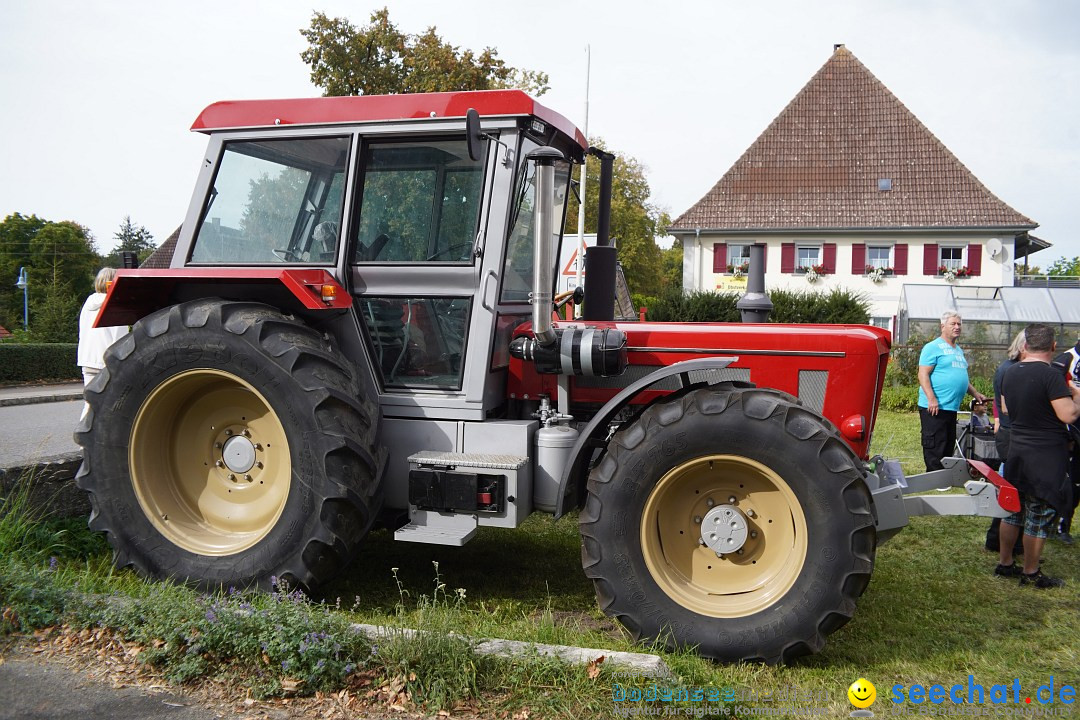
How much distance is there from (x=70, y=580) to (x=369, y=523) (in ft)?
4.68

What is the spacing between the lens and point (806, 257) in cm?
3016

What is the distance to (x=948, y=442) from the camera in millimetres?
7281

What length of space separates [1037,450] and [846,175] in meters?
27.0

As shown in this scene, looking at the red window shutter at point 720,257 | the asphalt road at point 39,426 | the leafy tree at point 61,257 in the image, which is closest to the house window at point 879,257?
the red window shutter at point 720,257

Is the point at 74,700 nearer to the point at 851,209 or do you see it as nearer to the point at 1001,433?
the point at 1001,433

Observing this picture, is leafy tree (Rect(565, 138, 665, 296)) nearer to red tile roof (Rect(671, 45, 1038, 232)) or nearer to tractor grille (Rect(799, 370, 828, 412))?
red tile roof (Rect(671, 45, 1038, 232))

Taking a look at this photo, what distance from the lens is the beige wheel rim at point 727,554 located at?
12.6 ft

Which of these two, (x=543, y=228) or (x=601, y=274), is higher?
(x=543, y=228)

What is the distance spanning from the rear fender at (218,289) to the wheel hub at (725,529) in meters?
2.09

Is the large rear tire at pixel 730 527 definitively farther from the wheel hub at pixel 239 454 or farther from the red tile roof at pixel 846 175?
the red tile roof at pixel 846 175

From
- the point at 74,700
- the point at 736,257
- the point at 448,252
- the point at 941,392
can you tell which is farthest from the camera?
the point at 736,257

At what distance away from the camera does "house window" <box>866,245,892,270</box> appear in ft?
96.4

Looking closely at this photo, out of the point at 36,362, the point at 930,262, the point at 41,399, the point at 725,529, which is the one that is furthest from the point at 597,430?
the point at 930,262

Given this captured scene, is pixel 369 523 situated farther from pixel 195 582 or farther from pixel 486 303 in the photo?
pixel 486 303
